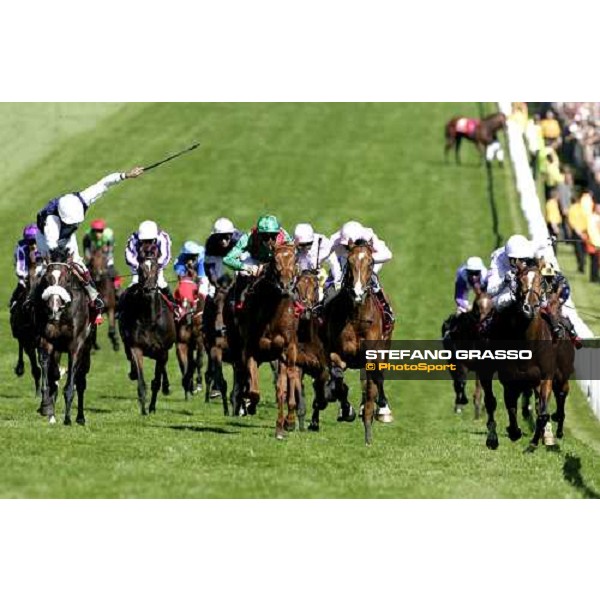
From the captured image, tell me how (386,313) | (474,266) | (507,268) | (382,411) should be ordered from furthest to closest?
(474,266)
(382,411)
(386,313)
(507,268)

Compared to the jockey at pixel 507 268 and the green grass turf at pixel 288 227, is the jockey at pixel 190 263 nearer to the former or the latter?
the green grass turf at pixel 288 227

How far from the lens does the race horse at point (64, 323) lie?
19.1 m

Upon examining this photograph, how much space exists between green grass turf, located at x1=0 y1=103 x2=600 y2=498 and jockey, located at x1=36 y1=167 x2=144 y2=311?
1.85 metres

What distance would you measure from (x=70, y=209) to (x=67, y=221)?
16 centimetres

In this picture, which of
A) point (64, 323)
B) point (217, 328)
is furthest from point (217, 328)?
point (64, 323)

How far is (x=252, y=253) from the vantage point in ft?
64.5

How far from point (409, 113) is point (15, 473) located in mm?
37343

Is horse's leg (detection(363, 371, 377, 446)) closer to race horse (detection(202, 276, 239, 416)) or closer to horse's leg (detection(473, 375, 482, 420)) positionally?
race horse (detection(202, 276, 239, 416))

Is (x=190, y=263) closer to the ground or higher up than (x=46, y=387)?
higher up

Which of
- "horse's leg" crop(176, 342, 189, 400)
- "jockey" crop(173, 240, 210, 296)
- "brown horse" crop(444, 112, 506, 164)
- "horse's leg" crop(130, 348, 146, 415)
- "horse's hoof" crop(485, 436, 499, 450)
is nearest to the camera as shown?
"horse's hoof" crop(485, 436, 499, 450)

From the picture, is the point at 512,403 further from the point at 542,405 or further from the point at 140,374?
the point at 140,374

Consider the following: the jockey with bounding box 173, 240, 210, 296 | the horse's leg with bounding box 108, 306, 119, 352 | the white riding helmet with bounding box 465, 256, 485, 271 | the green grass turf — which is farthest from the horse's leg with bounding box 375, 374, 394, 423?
the horse's leg with bounding box 108, 306, 119, 352

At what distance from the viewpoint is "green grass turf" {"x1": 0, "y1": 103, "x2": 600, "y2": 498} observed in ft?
53.3

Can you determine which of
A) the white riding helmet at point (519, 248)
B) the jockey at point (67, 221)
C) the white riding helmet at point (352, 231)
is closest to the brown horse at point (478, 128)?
the white riding helmet at point (352, 231)
